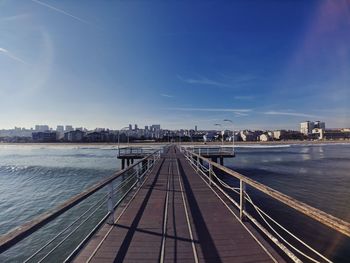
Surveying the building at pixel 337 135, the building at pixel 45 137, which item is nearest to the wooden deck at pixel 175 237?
the building at pixel 45 137

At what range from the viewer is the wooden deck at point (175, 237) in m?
3.56

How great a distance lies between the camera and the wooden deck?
3.56 meters

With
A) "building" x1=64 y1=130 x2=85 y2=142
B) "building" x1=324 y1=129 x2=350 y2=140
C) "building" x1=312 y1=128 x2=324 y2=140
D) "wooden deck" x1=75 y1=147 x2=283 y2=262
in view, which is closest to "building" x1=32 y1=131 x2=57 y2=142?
"building" x1=64 y1=130 x2=85 y2=142

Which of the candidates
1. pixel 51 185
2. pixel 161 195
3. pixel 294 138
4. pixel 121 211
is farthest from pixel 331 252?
pixel 294 138

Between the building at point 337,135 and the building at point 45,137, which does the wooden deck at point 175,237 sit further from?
the building at point 337,135

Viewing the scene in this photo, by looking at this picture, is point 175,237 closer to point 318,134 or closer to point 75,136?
point 75,136

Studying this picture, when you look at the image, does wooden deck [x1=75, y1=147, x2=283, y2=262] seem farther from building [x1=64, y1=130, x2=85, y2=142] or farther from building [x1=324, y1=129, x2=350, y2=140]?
building [x1=324, y1=129, x2=350, y2=140]

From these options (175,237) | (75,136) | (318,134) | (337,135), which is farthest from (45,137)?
(175,237)

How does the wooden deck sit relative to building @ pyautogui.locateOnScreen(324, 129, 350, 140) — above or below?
below

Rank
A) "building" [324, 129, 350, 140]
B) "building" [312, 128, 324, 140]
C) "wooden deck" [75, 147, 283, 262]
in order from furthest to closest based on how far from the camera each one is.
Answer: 1. "building" [324, 129, 350, 140]
2. "building" [312, 128, 324, 140]
3. "wooden deck" [75, 147, 283, 262]

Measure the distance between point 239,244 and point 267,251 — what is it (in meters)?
0.42

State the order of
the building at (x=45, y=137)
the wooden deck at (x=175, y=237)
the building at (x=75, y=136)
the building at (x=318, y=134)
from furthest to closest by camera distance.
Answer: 1. the building at (x=45, y=137)
2. the building at (x=318, y=134)
3. the building at (x=75, y=136)
4. the wooden deck at (x=175, y=237)

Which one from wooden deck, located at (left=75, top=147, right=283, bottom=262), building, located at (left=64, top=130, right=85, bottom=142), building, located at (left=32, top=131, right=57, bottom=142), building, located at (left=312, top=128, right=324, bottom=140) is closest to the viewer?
wooden deck, located at (left=75, top=147, right=283, bottom=262)

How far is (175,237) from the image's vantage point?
4281mm
